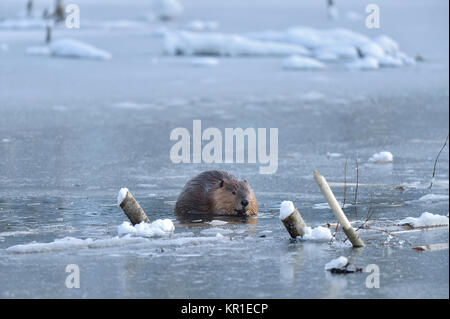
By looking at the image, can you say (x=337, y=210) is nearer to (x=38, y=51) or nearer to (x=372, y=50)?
(x=38, y=51)

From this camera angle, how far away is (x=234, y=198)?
6910 millimetres

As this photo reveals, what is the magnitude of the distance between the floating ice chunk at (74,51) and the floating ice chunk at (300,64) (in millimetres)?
Answer: 3681

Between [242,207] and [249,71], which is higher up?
[249,71]

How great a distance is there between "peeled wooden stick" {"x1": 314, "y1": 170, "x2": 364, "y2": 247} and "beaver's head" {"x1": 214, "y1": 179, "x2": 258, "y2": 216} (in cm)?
146

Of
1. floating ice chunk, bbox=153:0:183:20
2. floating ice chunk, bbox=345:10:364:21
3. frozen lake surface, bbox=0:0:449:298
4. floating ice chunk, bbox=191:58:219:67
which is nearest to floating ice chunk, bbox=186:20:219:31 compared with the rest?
floating ice chunk, bbox=153:0:183:20

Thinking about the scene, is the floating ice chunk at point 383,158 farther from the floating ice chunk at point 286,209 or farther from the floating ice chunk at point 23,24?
the floating ice chunk at point 23,24

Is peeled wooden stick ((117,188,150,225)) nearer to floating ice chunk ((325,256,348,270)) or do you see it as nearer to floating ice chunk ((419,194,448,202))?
floating ice chunk ((325,256,348,270))

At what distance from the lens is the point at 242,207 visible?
6.86m

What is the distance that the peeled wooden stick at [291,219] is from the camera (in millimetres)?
5582

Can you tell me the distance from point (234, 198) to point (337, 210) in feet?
5.92

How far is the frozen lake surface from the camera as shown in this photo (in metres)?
4.92
